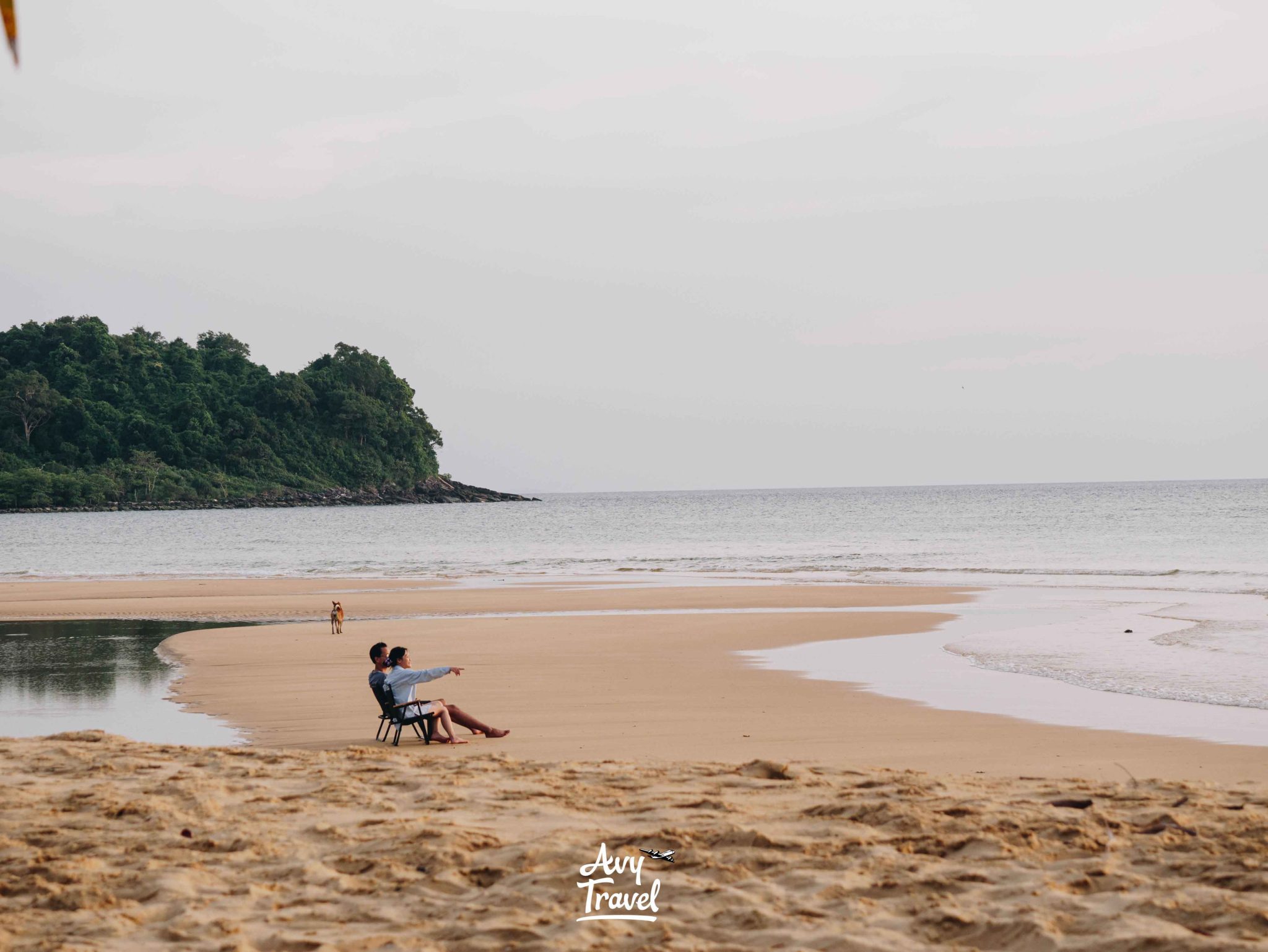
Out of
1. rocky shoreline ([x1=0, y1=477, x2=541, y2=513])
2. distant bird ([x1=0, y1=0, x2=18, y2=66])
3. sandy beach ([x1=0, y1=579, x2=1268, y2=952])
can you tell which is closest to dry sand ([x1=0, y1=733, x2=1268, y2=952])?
sandy beach ([x1=0, y1=579, x2=1268, y2=952])

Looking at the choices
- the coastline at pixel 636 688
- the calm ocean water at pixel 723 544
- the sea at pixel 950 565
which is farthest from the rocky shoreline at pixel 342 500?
the coastline at pixel 636 688

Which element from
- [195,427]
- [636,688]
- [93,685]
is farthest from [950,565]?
[195,427]

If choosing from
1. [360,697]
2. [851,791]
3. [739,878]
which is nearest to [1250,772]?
[851,791]

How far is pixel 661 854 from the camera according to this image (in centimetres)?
547

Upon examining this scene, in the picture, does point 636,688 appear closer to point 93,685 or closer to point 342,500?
point 93,685

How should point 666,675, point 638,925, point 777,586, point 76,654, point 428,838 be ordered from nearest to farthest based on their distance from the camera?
1. point 638,925
2. point 428,838
3. point 666,675
4. point 76,654
5. point 777,586

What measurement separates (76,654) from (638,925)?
13418mm

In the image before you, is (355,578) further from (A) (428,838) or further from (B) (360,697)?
(A) (428,838)

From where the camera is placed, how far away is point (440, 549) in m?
49.9

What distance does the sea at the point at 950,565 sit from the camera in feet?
38.3

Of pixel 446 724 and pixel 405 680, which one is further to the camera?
pixel 405 680

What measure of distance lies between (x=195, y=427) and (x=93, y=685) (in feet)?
410

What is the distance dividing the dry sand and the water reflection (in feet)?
8.54

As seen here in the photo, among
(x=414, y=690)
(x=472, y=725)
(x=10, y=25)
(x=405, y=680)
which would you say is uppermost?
(x=10, y=25)
